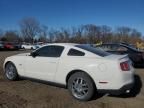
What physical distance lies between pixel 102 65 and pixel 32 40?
99.6m

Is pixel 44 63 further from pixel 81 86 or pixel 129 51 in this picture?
pixel 129 51

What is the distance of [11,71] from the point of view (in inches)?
346

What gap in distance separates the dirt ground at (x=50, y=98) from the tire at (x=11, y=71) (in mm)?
628

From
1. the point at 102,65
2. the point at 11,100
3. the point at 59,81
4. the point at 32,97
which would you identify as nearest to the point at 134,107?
the point at 102,65

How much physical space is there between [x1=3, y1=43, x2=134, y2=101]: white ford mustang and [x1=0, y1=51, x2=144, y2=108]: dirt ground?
1.04 ft

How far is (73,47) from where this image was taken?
7.17 metres

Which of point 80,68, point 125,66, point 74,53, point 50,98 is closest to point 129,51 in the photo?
point 74,53

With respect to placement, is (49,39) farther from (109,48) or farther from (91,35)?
(109,48)

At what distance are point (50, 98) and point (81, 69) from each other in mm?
1142

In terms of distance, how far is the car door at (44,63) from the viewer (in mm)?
7280

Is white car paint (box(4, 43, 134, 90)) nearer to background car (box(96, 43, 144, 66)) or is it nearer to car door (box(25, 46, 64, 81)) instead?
car door (box(25, 46, 64, 81))

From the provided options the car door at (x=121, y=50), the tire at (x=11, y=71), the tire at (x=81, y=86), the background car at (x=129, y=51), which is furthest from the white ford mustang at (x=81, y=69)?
the car door at (x=121, y=50)

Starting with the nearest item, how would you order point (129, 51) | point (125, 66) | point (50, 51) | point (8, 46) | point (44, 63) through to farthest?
1. point (125, 66)
2. point (44, 63)
3. point (50, 51)
4. point (129, 51)
5. point (8, 46)

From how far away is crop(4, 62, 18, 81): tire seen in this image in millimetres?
8658
